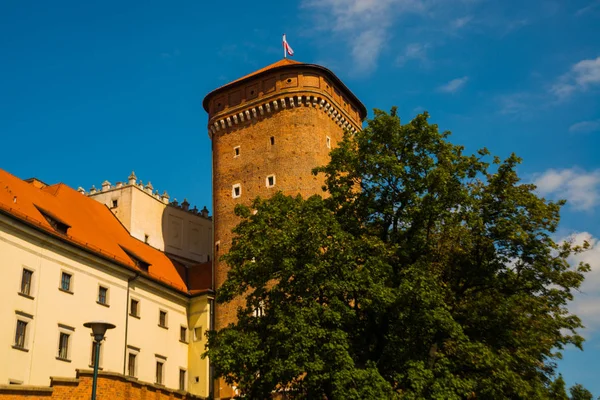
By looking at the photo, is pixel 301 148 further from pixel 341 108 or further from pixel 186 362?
pixel 186 362

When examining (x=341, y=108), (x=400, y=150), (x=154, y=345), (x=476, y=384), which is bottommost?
(x=476, y=384)

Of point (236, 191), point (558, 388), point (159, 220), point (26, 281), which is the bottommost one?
point (558, 388)

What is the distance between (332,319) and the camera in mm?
24719

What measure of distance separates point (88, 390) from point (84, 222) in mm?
16065

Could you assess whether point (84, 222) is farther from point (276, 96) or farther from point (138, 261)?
point (276, 96)

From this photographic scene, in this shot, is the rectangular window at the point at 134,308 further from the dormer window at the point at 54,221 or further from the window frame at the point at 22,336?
the window frame at the point at 22,336

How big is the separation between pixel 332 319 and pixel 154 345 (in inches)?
698

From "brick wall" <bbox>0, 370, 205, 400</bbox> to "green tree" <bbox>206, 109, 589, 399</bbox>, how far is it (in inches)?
144

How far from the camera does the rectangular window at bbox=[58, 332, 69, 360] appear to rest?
3264cm

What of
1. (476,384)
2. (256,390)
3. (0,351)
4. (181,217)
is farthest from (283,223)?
(181,217)

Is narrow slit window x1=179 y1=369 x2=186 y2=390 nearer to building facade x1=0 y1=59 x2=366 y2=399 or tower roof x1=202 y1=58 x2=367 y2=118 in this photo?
building facade x1=0 y1=59 x2=366 y2=399

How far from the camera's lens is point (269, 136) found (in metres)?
44.0

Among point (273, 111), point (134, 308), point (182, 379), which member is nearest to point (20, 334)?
point (134, 308)

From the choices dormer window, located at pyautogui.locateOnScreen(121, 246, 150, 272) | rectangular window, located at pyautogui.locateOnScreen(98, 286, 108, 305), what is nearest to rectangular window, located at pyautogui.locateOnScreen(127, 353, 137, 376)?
rectangular window, located at pyautogui.locateOnScreen(98, 286, 108, 305)
